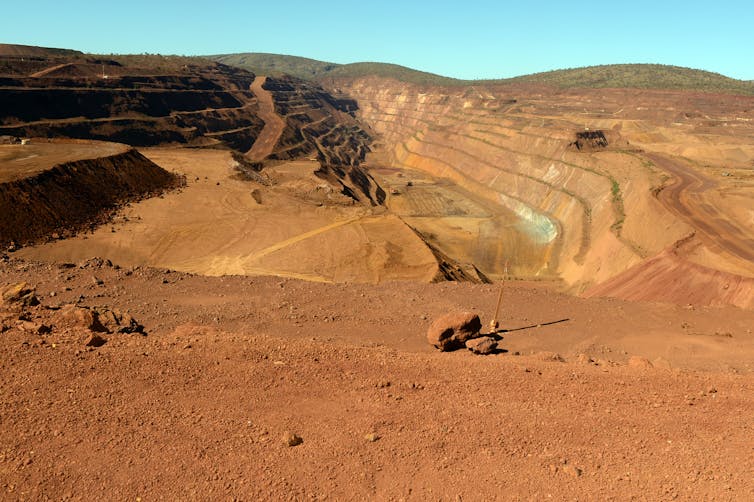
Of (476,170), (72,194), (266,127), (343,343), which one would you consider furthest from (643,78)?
(343,343)

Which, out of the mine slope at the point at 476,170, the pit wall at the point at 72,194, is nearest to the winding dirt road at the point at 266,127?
the mine slope at the point at 476,170

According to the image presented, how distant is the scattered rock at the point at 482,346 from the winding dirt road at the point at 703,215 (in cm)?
2551

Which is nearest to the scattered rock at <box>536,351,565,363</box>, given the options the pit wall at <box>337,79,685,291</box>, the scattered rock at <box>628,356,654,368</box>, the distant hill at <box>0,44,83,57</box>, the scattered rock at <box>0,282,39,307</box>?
the scattered rock at <box>628,356,654,368</box>

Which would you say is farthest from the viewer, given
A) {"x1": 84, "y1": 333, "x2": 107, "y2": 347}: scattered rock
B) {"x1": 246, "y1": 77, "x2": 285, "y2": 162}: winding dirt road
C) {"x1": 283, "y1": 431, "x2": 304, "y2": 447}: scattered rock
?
{"x1": 246, "y1": 77, "x2": 285, "y2": 162}: winding dirt road

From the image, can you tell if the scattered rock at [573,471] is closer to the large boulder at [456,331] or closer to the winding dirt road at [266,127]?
the large boulder at [456,331]

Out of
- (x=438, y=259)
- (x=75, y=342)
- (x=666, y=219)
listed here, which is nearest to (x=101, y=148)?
(x=438, y=259)

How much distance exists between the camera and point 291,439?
955 cm

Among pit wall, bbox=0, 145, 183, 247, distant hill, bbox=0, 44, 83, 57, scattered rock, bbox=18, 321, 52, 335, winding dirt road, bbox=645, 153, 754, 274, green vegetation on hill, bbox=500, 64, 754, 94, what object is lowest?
pit wall, bbox=0, 145, 183, 247

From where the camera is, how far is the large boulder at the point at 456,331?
15.8m

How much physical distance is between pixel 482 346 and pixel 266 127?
92867mm

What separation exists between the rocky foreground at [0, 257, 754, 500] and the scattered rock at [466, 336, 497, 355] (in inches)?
8.4

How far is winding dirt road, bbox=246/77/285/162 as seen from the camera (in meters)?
86.7

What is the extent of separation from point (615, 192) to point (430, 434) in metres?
55.0

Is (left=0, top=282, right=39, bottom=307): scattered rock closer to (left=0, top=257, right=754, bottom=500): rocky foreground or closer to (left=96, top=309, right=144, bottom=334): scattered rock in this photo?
(left=0, top=257, right=754, bottom=500): rocky foreground
